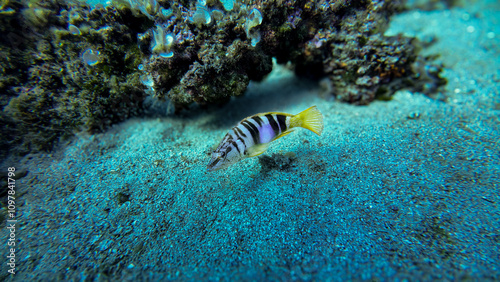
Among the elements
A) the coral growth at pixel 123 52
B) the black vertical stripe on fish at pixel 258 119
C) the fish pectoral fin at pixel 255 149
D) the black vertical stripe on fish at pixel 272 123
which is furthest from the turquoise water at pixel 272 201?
the black vertical stripe on fish at pixel 258 119

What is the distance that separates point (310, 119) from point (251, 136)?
0.75m

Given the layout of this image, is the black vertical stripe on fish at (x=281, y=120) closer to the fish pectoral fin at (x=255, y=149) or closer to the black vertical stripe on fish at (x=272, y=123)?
the black vertical stripe on fish at (x=272, y=123)

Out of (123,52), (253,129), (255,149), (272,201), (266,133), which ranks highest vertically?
(123,52)

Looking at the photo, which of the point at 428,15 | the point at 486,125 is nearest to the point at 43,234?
the point at 486,125

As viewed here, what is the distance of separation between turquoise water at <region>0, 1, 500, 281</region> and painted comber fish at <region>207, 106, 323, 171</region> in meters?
0.49

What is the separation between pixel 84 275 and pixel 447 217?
141 inches

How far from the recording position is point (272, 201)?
231 centimetres

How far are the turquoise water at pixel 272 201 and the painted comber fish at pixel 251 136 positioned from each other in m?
0.49

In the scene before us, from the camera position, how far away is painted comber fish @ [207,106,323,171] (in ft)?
7.18

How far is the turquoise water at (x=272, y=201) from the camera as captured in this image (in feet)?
5.88

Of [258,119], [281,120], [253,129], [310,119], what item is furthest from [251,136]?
[310,119]

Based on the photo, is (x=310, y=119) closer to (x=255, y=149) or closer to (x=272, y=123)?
(x=272, y=123)

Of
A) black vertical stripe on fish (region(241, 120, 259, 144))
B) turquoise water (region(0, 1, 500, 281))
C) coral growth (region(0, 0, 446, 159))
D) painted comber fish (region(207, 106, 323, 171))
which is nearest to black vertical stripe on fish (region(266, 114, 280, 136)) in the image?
painted comber fish (region(207, 106, 323, 171))

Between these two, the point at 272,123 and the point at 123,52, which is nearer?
the point at 272,123
